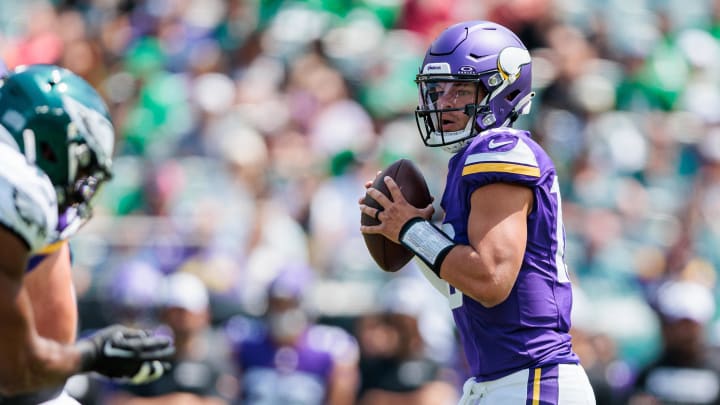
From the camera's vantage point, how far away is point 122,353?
382 cm

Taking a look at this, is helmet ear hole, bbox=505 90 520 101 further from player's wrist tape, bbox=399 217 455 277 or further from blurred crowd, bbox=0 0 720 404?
blurred crowd, bbox=0 0 720 404

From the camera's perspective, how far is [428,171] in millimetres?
8930

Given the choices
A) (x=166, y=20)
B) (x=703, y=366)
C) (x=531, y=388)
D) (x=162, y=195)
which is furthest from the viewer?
(x=166, y=20)

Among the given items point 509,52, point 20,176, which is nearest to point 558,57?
point 509,52

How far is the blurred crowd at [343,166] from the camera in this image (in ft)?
25.5

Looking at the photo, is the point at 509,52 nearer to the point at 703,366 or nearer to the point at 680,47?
the point at 703,366

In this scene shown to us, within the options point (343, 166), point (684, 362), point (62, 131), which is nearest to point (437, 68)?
point (62, 131)

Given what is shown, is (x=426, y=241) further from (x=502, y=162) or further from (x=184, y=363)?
(x=184, y=363)

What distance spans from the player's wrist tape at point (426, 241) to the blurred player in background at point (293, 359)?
3.50 metres

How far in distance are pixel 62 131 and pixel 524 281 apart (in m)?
1.61

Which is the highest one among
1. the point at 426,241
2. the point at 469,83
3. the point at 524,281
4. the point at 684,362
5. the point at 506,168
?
the point at 469,83

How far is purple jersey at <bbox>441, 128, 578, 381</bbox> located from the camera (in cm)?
416

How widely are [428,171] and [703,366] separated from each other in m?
2.41

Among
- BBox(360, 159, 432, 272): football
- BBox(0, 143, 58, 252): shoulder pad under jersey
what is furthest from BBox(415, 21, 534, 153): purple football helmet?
BBox(0, 143, 58, 252): shoulder pad under jersey
